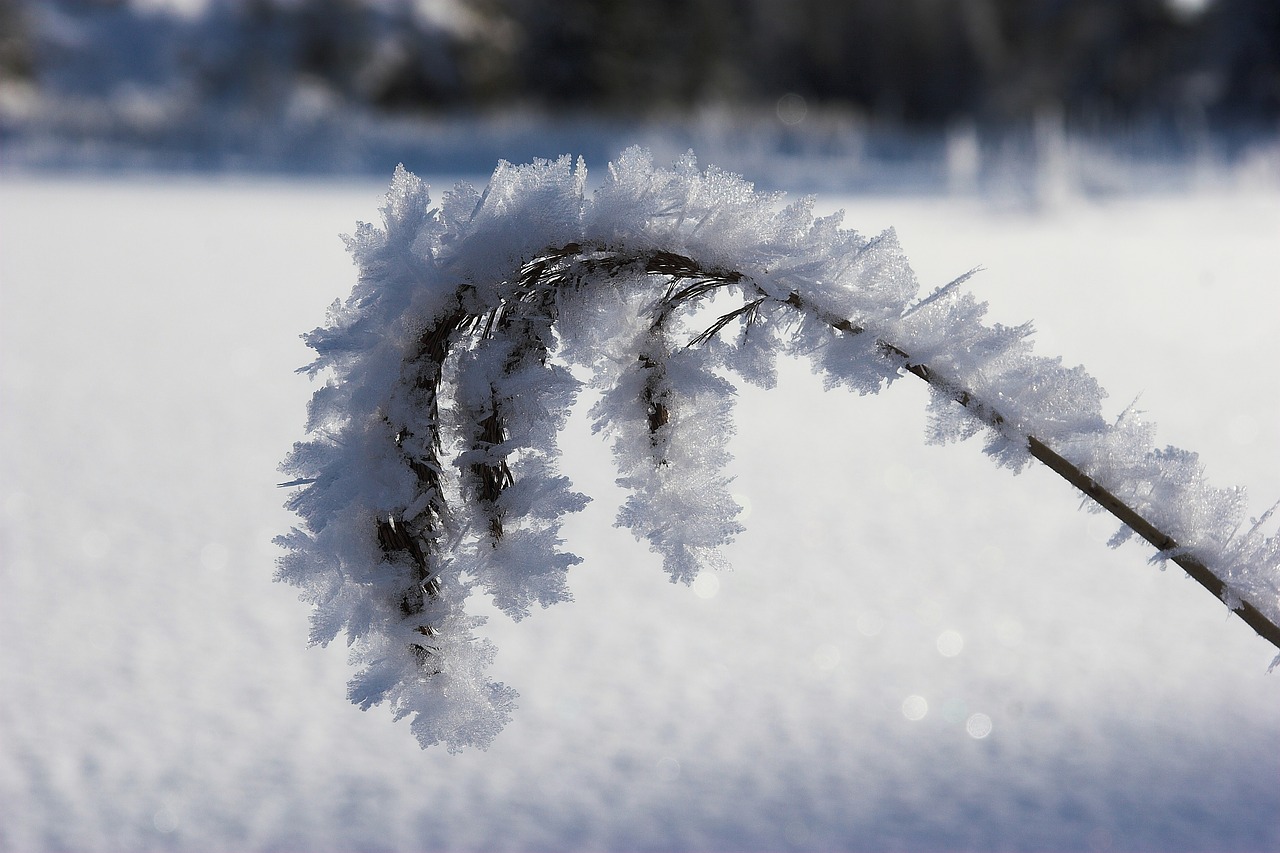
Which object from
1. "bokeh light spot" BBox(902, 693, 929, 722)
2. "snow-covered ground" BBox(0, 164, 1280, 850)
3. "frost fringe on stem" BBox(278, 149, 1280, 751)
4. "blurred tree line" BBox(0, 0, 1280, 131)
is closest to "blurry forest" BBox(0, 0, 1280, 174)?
"blurred tree line" BBox(0, 0, 1280, 131)

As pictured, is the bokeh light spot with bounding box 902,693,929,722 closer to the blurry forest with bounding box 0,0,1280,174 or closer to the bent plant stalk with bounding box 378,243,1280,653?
the bent plant stalk with bounding box 378,243,1280,653

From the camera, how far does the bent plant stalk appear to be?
41cm

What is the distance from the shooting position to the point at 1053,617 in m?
2.25

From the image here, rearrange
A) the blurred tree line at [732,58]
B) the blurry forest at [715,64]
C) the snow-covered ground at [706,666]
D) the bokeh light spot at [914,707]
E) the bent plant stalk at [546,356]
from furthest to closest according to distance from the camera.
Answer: the blurred tree line at [732,58], the blurry forest at [715,64], the bokeh light spot at [914,707], the snow-covered ground at [706,666], the bent plant stalk at [546,356]

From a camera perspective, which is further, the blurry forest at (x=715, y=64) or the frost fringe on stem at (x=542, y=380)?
the blurry forest at (x=715, y=64)

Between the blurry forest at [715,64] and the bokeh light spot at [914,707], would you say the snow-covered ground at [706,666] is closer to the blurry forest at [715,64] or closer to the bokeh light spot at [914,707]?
the bokeh light spot at [914,707]

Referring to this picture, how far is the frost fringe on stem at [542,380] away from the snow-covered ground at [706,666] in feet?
0.54

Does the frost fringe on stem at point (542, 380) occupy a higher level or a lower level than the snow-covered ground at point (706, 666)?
higher

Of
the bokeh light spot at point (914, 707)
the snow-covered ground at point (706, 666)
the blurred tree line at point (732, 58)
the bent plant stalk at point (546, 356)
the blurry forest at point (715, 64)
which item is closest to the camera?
the bent plant stalk at point (546, 356)

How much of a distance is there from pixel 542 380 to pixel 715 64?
1584cm

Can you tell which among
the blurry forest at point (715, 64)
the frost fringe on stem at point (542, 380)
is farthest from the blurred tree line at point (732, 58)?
the frost fringe on stem at point (542, 380)

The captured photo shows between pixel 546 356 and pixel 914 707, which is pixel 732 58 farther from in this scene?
pixel 546 356

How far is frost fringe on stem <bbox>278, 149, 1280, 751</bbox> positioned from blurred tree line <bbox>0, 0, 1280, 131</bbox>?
13.6 meters

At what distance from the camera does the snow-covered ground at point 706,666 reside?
5.36ft
